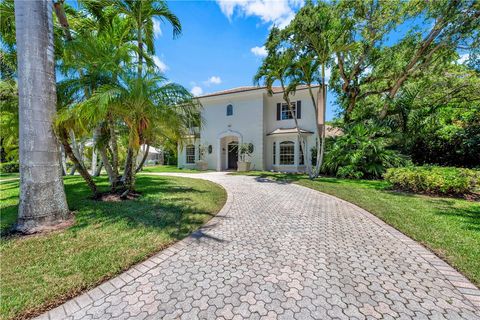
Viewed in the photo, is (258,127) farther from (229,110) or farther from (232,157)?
(232,157)

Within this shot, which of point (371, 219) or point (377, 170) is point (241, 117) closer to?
point (377, 170)

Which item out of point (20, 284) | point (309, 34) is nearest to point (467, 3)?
point (309, 34)

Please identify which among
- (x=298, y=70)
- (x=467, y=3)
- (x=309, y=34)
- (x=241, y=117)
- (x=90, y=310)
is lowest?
(x=90, y=310)

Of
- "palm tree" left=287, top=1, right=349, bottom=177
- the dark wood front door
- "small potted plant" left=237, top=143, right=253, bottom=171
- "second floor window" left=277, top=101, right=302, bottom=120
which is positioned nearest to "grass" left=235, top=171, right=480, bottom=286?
"palm tree" left=287, top=1, right=349, bottom=177

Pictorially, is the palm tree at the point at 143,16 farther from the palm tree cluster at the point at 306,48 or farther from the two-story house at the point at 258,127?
the two-story house at the point at 258,127

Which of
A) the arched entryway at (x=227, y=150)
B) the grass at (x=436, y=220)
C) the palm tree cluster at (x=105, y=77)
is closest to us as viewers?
the grass at (x=436, y=220)

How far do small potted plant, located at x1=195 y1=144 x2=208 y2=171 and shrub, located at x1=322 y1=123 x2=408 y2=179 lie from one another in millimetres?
11887

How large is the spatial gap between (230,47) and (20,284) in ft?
47.4

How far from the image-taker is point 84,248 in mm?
4082

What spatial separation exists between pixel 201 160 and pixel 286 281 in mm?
20256

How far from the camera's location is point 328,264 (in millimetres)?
3721

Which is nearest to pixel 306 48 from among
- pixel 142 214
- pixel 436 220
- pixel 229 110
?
pixel 229 110

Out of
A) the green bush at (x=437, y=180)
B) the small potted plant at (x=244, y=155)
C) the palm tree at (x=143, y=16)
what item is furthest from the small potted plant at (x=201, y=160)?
the green bush at (x=437, y=180)

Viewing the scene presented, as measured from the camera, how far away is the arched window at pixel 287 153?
1975 cm
